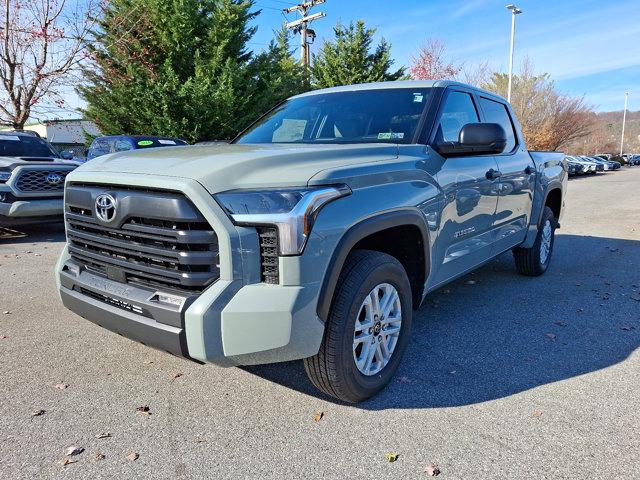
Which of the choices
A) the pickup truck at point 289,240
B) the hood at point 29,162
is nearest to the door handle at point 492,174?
the pickup truck at point 289,240

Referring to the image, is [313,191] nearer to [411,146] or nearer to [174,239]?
[174,239]

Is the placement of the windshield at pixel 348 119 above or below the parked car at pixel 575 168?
above

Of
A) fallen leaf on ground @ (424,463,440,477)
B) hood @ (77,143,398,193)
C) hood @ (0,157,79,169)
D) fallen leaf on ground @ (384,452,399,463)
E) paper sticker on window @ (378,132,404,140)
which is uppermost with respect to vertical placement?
paper sticker on window @ (378,132,404,140)

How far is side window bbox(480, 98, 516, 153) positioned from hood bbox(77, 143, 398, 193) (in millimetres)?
1846

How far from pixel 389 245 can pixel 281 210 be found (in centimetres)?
114

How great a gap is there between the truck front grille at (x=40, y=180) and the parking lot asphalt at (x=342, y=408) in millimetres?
3605

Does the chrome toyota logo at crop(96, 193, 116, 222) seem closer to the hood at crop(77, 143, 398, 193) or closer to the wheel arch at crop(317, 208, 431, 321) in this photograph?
the hood at crop(77, 143, 398, 193)

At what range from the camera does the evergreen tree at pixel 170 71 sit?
1623cm

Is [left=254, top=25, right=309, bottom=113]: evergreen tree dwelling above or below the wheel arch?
above

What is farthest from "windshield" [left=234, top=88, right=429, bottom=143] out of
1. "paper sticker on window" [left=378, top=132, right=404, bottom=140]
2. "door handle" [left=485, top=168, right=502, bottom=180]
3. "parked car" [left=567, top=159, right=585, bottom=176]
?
"parked car" [left=567, top=159, right=585, bottom=176]

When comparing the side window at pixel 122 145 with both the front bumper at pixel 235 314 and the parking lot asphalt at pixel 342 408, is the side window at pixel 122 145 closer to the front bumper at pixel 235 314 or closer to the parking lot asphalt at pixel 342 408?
the parking lot asphalt at pixel 342 408

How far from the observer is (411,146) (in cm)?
318

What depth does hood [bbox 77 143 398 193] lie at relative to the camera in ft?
7.63

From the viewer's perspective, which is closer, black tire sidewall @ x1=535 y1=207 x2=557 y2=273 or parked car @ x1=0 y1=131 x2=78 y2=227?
black tire sidewall @ x1=535 y1=207 x2=557 y2=273
